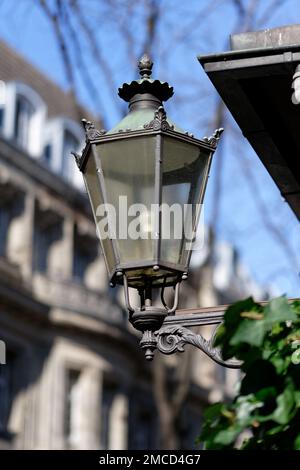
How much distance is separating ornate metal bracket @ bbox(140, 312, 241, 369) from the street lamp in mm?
12

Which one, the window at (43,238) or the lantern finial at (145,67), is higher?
the window at (43,238)

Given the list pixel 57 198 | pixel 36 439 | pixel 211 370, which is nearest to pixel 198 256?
pixel 211 370

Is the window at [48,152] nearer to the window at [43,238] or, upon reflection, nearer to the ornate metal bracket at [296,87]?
the window at [43,238]

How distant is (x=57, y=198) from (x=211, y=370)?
10.8 meters

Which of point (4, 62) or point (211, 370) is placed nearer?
point (4, 62)

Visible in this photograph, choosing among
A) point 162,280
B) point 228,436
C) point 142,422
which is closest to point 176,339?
point 162,280

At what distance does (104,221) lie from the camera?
5.07 meters

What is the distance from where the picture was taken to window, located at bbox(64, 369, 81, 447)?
27781 millimetres

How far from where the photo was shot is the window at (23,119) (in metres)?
30.2

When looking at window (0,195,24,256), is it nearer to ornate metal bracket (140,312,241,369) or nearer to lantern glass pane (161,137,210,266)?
lantern glass pane (161,137,210,266)

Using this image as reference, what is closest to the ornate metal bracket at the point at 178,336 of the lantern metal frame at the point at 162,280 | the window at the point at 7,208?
the lantern metal frame at the point at 162,280

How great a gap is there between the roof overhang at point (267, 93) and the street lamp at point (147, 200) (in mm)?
224

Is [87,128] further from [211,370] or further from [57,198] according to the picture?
[211,370]

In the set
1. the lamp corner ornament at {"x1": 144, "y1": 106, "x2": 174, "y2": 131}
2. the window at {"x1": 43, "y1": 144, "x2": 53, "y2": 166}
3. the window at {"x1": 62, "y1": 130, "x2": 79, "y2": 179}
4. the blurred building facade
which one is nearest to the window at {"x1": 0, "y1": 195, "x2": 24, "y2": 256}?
the blurred building facade
